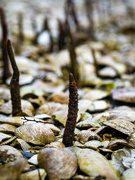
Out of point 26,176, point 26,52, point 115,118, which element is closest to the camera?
point 26,176

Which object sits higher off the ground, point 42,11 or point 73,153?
point 42,11

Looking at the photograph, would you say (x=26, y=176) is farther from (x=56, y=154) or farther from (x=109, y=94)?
(x=109, y=94)

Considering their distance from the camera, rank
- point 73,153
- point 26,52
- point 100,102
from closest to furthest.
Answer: point 73,153 < point 100,102 < point 26,52

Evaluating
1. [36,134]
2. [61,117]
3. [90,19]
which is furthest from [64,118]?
[90,19]

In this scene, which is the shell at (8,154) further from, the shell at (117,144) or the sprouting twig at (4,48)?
the sprouting twig at (4,48)

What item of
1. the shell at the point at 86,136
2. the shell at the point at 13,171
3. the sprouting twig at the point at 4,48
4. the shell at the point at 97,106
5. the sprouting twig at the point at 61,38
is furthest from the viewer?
the sprouting twig at the point at 61,38

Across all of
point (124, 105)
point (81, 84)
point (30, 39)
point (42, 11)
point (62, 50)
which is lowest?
point (124, 105)

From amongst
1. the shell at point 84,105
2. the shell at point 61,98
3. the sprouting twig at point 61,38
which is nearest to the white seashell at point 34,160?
the shell at point 84,105

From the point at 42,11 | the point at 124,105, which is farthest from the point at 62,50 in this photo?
the point at 42,11
